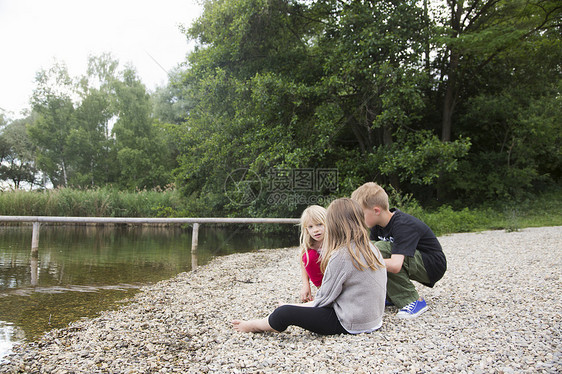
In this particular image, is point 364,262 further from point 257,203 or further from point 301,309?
point 257,203

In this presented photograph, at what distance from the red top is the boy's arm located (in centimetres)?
63

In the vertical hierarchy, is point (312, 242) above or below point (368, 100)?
below

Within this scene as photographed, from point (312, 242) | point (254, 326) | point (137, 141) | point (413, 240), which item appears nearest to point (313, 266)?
point (312, 242)

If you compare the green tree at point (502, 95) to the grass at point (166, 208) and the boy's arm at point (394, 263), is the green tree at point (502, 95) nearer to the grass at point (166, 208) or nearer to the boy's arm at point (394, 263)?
the grass at point (166, 208)

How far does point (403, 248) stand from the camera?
3.32 m

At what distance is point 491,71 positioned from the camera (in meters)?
15.9

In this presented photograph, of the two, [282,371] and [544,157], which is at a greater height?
[544,157]

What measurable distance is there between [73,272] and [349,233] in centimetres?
586

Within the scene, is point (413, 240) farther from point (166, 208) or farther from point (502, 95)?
point (502, 95)

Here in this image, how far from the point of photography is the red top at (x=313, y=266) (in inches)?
140

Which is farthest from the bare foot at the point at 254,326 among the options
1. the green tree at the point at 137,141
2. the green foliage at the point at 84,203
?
the green tree at the point at 137,141

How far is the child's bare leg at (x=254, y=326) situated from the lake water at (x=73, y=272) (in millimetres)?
1976

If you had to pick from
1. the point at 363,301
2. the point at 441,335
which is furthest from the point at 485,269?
the point at 363,301

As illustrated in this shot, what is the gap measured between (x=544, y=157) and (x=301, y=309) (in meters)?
18.2
